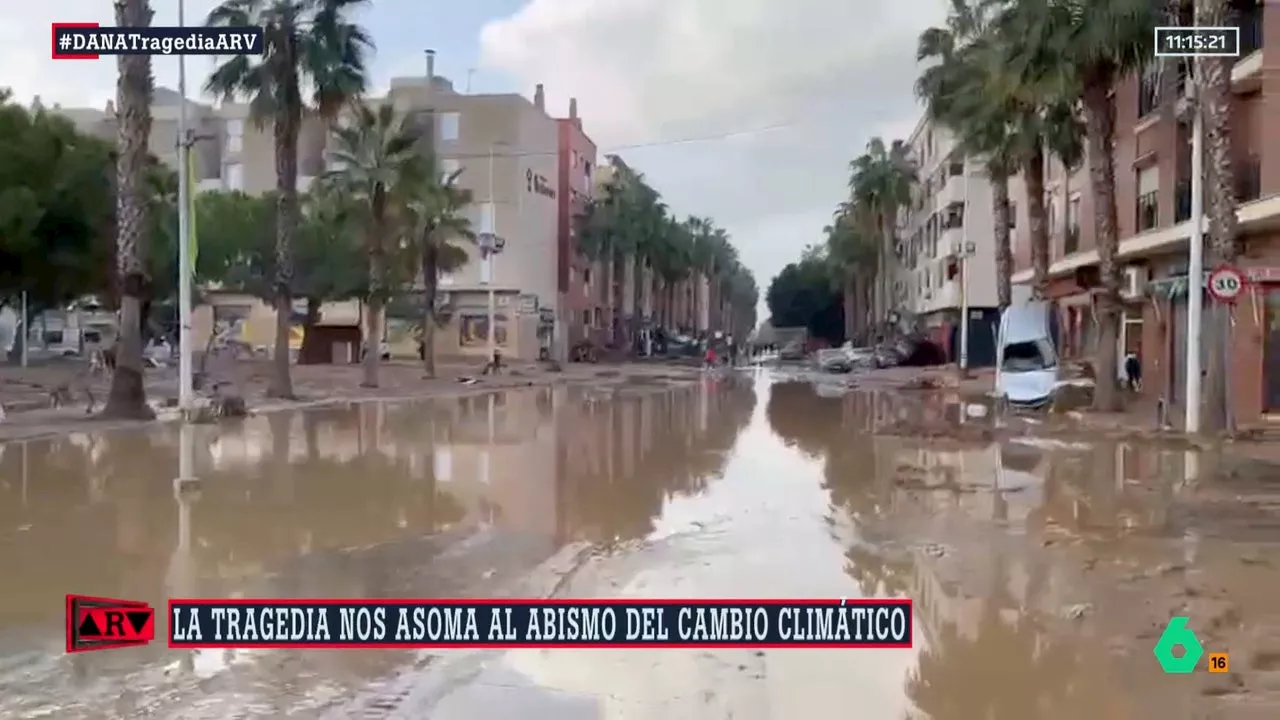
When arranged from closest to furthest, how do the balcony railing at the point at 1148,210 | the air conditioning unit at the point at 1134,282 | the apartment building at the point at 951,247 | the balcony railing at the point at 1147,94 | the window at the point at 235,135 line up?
1. the balcony railing at the point at 1148,210
2. the balcony railing at the point at 1147,94
3. the air conditioning unit at the point at 1134,282
4. the apartment building at the point at 951,247
5. the window at the point at 235,135

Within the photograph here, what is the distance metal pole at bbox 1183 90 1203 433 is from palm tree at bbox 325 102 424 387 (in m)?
29.0

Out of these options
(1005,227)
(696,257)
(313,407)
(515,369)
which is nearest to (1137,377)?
(1005,227)

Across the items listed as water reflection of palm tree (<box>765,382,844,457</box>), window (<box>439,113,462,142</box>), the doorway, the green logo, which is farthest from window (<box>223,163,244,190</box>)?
the green logo

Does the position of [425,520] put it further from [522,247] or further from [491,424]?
[522,247]

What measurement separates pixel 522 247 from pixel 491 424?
169ft

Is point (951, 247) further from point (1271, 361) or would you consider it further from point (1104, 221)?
point (1271, 361)

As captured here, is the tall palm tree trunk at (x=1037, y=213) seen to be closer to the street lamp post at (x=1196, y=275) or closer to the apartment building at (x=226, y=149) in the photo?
the street lamp post at (x=1196, y=275)

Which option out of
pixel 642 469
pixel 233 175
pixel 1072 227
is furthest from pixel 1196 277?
Answer: pixel 233 175

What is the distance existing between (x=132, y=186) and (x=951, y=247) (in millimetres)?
53096

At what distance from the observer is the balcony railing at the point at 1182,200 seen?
107 feet

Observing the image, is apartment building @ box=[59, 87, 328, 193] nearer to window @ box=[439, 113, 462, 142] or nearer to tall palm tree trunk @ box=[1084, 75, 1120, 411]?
window @ box=[439, 113, 462, 142]

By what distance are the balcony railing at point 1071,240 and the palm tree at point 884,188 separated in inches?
1611

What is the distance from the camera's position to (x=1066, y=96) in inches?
1135

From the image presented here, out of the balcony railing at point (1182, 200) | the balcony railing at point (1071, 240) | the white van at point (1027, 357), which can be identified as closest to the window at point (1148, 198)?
the balcony railing at point (1182, 200)
